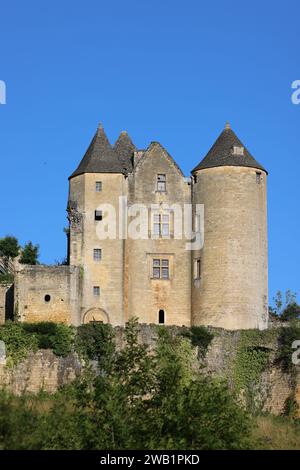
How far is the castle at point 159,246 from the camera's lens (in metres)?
66.8

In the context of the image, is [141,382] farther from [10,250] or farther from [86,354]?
[10,250]

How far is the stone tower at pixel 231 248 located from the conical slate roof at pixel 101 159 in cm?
435

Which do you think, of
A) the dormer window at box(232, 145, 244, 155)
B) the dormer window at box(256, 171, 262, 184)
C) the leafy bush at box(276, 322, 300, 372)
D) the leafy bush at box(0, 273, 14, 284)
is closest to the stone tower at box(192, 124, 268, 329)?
the dormer window at box(256, 171, 262, 184)

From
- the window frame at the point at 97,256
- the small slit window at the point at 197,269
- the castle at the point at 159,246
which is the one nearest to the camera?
the castle at the point at 159,246

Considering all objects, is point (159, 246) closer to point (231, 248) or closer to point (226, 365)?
point (231, 248)

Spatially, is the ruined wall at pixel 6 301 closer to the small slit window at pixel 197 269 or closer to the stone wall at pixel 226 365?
the stone wall at pixel 226 365

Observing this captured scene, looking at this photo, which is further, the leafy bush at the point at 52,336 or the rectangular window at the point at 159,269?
the rectangular window at the point at 159,269

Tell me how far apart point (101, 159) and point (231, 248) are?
26.7 ft

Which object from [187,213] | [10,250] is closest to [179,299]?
[187,213]

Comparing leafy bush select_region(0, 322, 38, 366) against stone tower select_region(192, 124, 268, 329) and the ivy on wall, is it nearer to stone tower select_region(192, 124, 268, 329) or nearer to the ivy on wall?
stone tower select_region(192, 124, 268, 329)

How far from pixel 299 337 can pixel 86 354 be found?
34.9ft

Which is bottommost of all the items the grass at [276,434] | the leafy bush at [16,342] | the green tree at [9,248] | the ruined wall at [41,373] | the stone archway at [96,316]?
the grass at [276,434]

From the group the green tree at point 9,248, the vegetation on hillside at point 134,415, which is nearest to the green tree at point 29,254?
the green tree at point 9,248

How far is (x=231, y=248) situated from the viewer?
6756 cm
